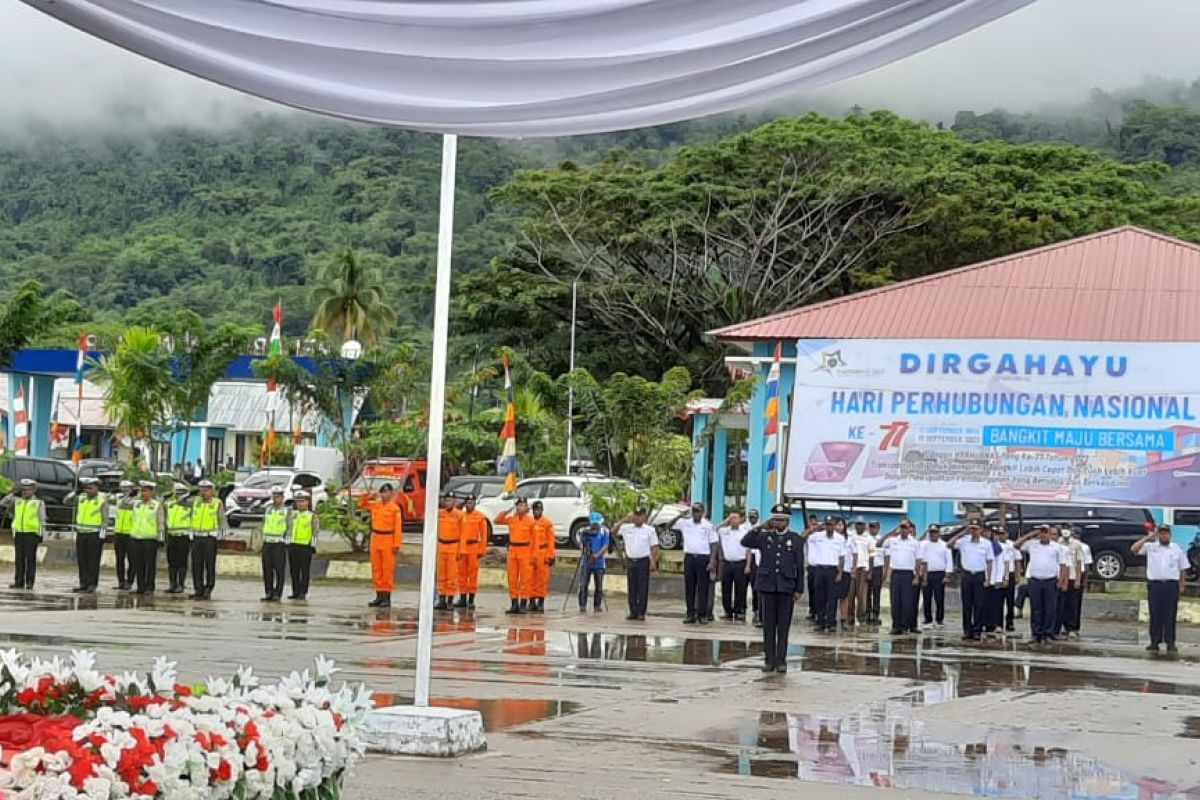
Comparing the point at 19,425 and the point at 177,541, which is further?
the point at 19,425

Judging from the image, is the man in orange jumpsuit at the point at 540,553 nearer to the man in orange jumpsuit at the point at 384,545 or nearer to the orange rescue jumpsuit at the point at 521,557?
the orange rescue jumpsuit at the point at 521,557

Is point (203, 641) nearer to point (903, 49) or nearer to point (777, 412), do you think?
point (777, 412)

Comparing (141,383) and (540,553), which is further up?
(141,383)

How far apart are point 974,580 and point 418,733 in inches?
566

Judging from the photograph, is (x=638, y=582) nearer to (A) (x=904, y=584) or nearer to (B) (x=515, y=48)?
(A) (x=904, y=584)

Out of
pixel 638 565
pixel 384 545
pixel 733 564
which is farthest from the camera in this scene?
pixel 384 545

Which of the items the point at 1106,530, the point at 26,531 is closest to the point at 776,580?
the point at 26,531

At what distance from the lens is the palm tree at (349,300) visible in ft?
221

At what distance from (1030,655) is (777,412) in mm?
9808

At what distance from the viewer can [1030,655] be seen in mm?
21625

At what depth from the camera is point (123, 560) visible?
2762 cm

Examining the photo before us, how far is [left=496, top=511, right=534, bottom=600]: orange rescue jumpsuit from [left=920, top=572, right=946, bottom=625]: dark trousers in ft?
18.5

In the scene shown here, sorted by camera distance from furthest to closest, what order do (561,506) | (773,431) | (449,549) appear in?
(561,506) → (773,431) → (449,549)

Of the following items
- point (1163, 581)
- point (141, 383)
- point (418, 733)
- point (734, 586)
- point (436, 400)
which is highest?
point (141, 383)
